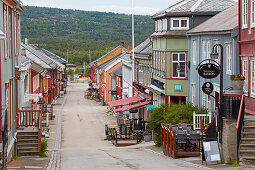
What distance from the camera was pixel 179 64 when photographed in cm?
3472

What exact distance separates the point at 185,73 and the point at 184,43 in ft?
6.37

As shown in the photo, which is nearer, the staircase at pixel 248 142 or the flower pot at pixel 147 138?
the staircase at pixel 248 142

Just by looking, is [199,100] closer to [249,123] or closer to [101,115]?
[249,123]

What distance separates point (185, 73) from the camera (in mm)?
34500

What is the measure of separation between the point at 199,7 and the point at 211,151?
17.8 meters

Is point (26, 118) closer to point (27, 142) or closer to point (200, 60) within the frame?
point (27, 142)

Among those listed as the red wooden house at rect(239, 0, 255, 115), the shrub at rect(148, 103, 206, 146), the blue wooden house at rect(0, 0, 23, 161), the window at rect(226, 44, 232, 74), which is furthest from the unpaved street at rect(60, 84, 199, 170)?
the window at rect(226, 44, 232, 74)

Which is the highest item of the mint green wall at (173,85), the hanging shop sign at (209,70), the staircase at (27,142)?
the hanging shop sign at (209,70)

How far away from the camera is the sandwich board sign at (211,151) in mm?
18250

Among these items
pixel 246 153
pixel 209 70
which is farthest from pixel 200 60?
pixel 246 153

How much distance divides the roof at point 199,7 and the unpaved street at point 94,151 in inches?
361

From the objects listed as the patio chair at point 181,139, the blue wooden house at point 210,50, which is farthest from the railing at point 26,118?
the blue wooden house at point 210,50

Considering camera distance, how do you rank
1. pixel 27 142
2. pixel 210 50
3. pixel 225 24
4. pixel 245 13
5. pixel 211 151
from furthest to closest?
pixel 210 50
pixel 225 24
pixel 27 142
pixel 245 13
pixel 211 151

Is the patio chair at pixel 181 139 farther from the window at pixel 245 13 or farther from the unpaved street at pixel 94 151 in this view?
the window at pixel 245 13
